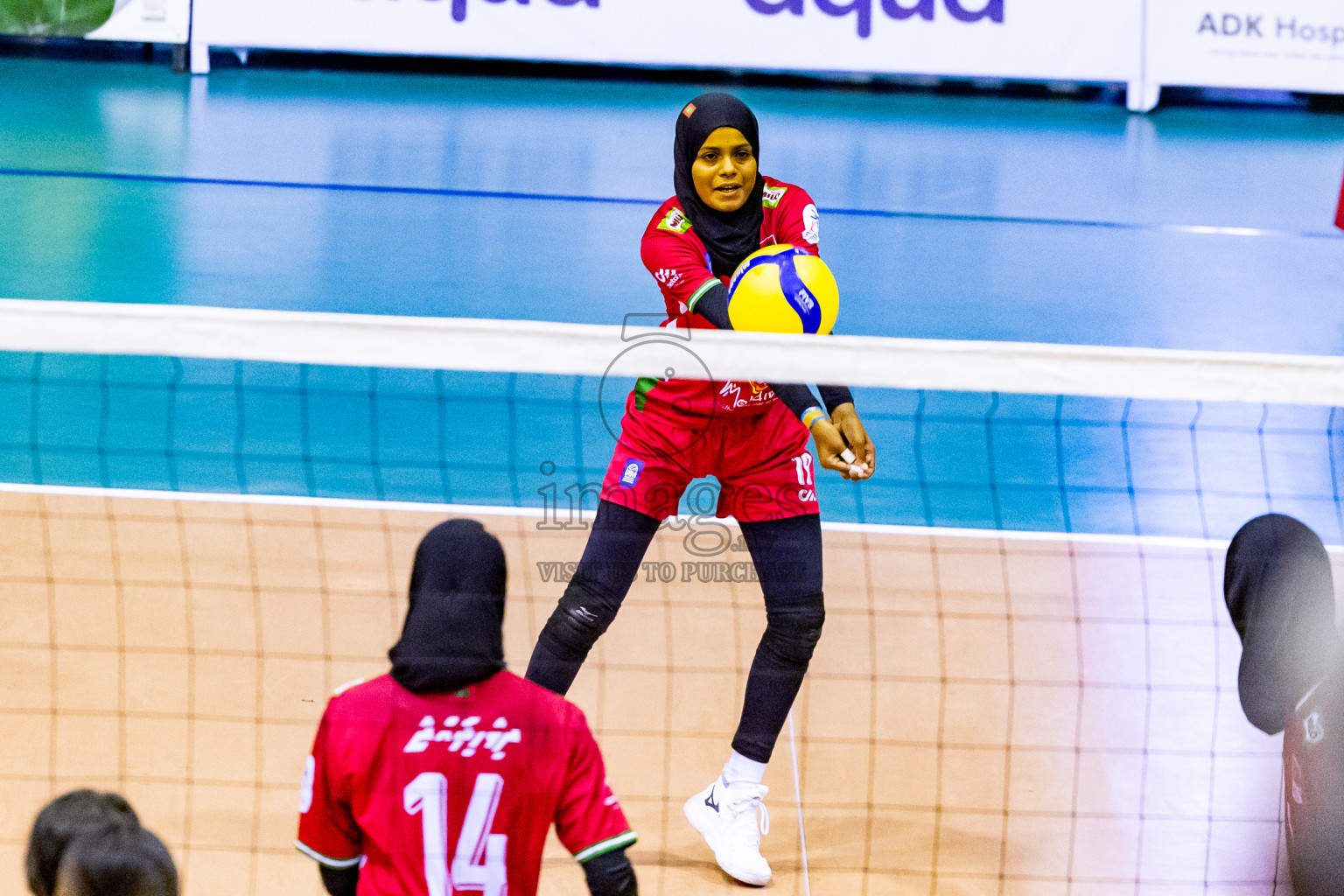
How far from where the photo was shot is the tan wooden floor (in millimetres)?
4246

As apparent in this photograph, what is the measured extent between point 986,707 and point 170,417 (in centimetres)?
429

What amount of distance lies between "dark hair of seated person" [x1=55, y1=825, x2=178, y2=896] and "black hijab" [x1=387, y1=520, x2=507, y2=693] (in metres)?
0.51

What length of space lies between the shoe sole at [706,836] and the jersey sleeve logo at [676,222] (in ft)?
5.51

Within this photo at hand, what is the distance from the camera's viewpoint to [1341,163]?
1275cm

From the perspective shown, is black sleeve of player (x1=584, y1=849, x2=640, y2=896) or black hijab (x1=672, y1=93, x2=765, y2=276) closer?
black sleeve of player (x1=584, y1=849, x2=640, y2=896)

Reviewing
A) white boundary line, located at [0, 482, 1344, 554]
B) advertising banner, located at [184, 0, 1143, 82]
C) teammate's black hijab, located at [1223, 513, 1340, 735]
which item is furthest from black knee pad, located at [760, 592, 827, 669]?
advertising banner, located at [184, 0, 1143, 82]

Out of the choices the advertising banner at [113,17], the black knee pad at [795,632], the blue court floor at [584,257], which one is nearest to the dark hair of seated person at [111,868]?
the black knee pad at [795,632]

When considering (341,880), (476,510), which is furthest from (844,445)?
(476,510)

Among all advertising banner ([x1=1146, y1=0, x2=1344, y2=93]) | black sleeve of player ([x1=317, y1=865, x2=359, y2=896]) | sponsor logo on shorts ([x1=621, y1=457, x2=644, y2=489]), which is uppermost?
advertising banner ([x1=1146, y1=0, x2=1344, y2=93])

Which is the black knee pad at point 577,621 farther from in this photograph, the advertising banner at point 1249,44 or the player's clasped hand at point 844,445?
the advertising banner at point 1249,44

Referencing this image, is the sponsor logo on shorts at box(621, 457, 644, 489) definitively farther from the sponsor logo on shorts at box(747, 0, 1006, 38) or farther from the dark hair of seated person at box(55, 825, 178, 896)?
the sponsor logo on shorts at box(747, 0, 1006, 38)

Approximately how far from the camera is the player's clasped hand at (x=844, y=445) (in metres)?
3.64

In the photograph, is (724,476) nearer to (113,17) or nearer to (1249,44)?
(113,17)

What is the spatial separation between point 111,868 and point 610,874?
2.97ft
